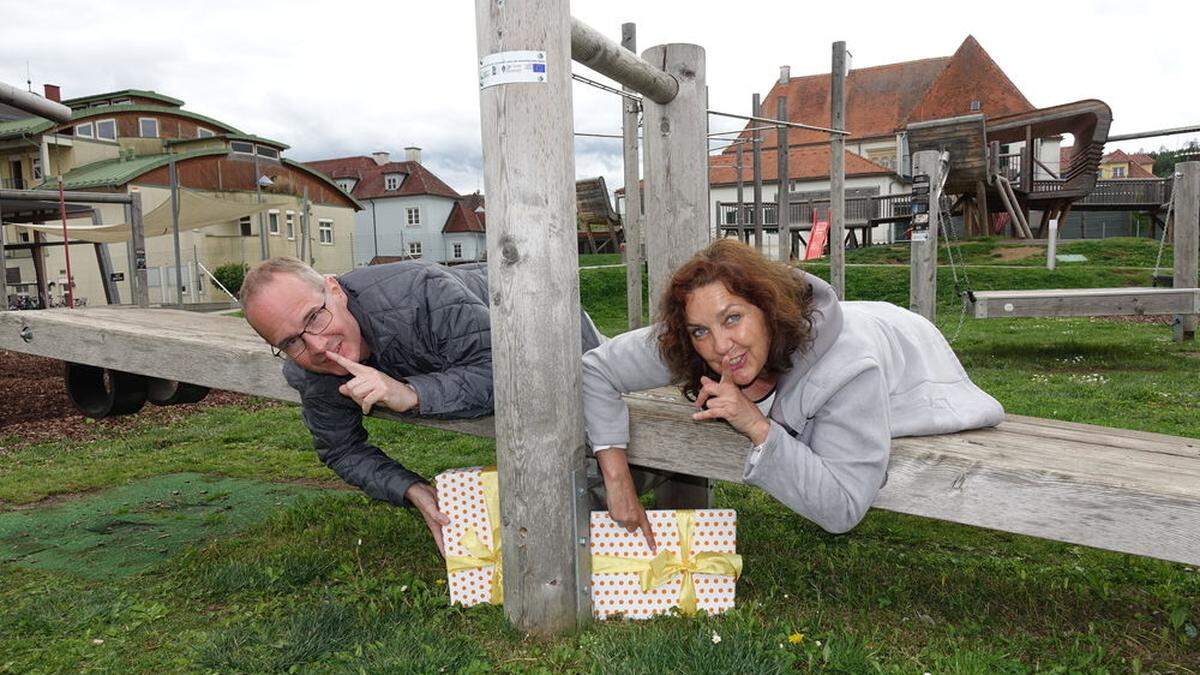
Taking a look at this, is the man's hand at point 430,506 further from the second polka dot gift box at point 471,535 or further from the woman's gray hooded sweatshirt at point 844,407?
the woman's gray hooded sweatshirt at point 844,407

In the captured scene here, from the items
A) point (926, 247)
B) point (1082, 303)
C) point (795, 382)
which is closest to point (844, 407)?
point (795, 382)

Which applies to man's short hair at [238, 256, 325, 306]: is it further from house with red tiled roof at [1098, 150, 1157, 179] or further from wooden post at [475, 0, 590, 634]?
house with red tiled roof at [1098, 150, 1157, 179]

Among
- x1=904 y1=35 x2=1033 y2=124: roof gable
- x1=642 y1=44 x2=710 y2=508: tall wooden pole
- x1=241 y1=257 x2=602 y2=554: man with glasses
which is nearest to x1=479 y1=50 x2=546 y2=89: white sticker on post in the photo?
x1=241 y1=257 x2=602 y2=554: man with glasses

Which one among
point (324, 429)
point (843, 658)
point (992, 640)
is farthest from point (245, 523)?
point (992, 640)

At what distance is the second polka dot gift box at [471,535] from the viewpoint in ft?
9.62

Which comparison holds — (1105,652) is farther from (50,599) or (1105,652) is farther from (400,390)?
(50,599)

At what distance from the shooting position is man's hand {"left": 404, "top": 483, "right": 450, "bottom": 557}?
300 cm

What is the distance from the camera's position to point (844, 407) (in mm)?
2209

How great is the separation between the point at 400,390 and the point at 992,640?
1967mm

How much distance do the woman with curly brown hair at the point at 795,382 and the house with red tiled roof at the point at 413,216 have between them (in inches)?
2083

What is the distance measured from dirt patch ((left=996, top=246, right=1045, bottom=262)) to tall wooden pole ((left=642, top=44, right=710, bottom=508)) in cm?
1552

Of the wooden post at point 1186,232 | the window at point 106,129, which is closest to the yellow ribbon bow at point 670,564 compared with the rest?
the wooden post at point 1186,232

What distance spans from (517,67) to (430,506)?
58.9 inches

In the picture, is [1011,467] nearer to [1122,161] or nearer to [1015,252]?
[1015,252]
